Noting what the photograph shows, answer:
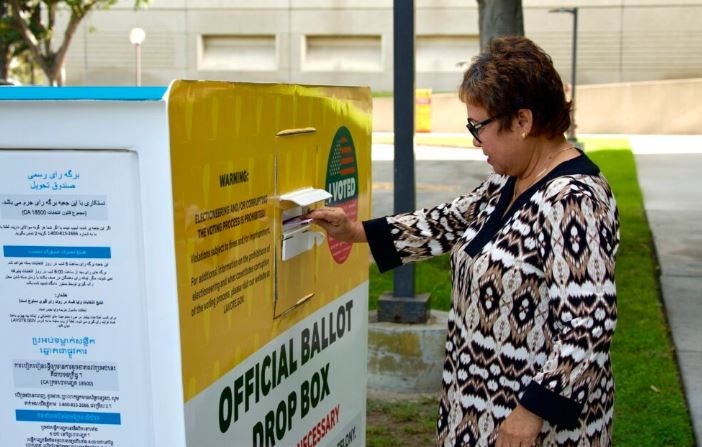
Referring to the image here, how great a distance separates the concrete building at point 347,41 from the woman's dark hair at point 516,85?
31.8 meters

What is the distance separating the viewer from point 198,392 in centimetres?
214

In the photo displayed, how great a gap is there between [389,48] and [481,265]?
113 ft

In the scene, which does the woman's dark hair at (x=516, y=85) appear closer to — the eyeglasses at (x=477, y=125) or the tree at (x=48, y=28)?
the eyeglasses at (x=477, y=125)

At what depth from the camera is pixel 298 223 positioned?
2.74 metres

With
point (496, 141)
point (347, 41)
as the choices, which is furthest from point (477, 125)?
point (347, 41)

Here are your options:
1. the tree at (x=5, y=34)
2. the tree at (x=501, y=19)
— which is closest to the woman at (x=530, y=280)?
the tree at (x=501, y=19)

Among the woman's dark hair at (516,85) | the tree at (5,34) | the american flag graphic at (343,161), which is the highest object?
the tree at (5,34)

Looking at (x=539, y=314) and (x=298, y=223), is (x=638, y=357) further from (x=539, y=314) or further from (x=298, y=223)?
(x=298, y=223)

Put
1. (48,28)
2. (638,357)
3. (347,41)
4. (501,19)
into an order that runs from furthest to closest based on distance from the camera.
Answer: (347,41) → (48,28) → (501,19) → (638,357)

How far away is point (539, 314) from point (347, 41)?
35.7 metres

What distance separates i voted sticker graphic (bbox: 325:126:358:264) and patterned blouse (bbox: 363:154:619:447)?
434 millimetres

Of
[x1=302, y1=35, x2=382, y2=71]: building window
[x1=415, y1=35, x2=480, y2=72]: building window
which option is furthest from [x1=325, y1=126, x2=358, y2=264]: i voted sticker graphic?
[x1=302, y1=35, x2=382, y2=71]: building window

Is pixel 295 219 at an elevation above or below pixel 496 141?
below

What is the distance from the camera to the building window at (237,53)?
38.3 m
